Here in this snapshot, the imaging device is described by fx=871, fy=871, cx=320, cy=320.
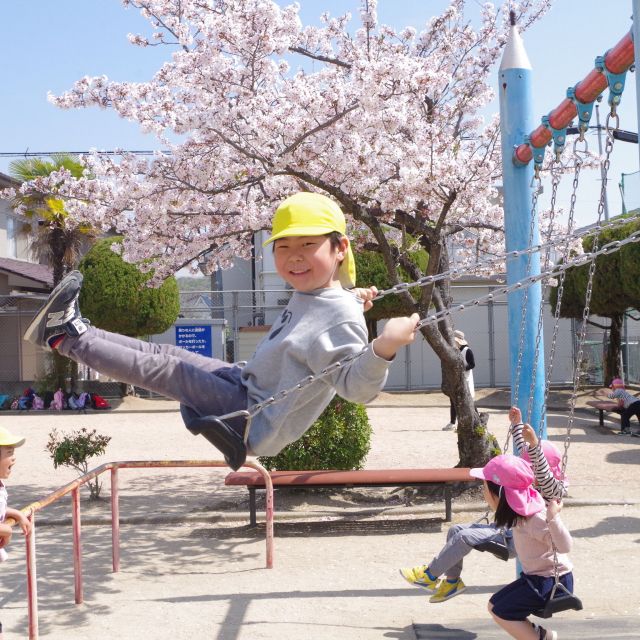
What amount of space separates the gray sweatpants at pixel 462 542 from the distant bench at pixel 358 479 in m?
2.94

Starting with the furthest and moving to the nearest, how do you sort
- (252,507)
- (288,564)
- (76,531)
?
1. (252,507)
2. (288,564)
3. (76,531)

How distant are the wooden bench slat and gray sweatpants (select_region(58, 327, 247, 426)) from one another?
472 centimetres

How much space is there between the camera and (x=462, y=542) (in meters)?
4.65

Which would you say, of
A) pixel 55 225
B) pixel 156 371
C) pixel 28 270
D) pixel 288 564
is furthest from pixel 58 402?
pixel 156 371

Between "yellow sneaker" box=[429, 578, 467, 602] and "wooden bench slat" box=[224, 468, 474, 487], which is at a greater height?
"wooden bench slat" box=[224, 468, 474, 487]

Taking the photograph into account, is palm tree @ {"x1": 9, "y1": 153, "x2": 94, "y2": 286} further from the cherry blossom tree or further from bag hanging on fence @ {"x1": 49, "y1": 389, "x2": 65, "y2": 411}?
the cherry blossom tree

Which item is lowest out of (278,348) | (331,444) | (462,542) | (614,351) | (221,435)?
(462,542)

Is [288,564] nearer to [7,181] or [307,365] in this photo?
[307,365]

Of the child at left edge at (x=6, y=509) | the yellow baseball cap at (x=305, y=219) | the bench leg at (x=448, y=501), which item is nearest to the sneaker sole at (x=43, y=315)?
the yellow baseball cap at (x=305, y=219)

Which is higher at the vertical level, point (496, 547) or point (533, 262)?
point (533, 262)

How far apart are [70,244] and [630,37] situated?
1965 centimetres

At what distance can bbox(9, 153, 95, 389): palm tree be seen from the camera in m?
21.2

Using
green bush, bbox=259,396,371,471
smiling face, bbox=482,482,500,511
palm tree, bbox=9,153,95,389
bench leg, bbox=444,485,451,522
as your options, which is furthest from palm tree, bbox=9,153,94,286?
smiling face, bbox=482,482,500,511

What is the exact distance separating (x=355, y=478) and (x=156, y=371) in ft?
16.7
